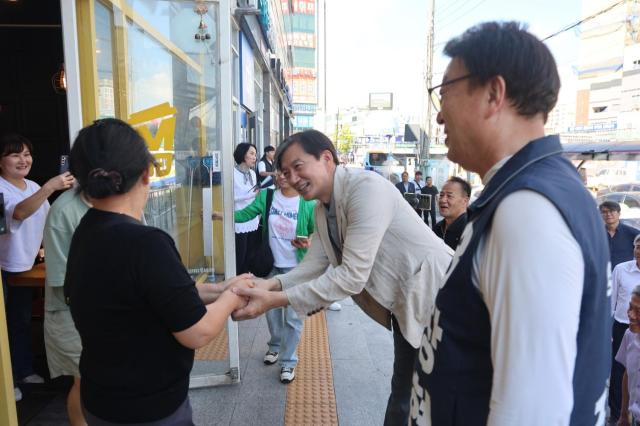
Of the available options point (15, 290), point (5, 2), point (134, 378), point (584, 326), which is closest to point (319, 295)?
point (134, 378)

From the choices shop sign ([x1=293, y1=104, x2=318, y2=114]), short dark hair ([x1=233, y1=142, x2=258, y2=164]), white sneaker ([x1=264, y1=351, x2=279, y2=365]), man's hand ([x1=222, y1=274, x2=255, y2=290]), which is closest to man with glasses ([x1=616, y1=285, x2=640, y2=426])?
man's hand ([x1=222, y1=274, x2=255, y2=290])

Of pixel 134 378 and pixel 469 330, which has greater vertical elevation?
pixel 469 330

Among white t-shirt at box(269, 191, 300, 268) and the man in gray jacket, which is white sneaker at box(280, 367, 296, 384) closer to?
white t-shirt at box(269, 191, 300, 268)

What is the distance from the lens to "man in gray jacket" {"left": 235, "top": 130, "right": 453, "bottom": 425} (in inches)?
76.9

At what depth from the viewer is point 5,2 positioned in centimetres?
553

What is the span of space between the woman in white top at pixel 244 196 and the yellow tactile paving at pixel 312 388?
122cm

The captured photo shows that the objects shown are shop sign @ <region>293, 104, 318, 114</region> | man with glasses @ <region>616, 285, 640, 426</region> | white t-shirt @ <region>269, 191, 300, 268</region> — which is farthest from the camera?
shop sign @ <region>293, 104, 318, 114</region>

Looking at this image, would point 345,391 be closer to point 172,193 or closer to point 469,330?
point 172,193

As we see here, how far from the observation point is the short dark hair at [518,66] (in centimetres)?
94

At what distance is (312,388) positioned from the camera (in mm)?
3410

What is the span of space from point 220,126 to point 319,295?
1754 mm

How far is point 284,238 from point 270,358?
42.3 inches

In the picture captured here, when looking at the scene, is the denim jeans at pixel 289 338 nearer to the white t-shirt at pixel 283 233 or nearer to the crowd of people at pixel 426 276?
the white t-shirt at pixel 283 233

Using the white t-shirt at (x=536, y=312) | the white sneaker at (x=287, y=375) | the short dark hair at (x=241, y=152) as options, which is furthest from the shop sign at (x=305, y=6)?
the white t-shirt at (x=536, y=312)
